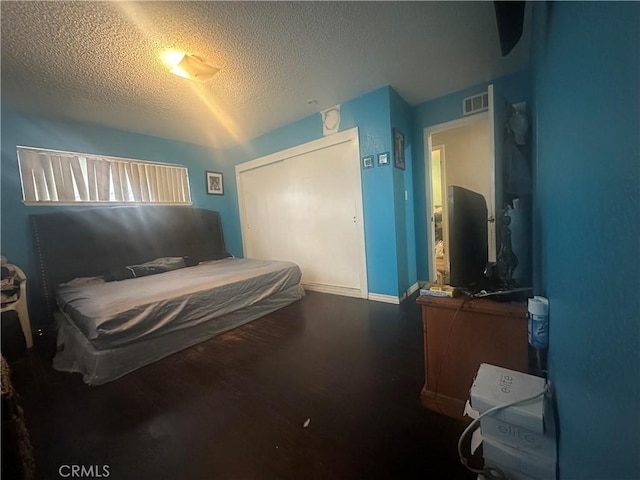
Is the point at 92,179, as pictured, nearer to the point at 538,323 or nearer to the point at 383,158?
the point at 383,158

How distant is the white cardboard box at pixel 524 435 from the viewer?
0.72m

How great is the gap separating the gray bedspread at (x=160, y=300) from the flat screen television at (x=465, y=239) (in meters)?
1.87

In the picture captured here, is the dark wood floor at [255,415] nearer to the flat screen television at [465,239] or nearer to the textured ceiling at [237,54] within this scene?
the flat screen television at [465,239]

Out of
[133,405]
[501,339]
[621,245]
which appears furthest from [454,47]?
[133,405]

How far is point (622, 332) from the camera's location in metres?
0.34

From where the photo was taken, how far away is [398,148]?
2781 millimetres

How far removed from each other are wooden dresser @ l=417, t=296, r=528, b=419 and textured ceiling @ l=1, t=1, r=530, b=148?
6.25 feet

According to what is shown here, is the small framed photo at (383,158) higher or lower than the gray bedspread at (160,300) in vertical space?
higher

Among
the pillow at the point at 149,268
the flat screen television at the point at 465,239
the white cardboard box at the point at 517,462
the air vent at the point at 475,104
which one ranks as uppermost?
the air vent at the point at 475,104

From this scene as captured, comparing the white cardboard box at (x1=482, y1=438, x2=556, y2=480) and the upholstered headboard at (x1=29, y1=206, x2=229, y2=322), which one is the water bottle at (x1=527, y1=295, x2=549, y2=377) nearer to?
the white cardboard box at (x1=482, y1=438, x2=556, y2=480)

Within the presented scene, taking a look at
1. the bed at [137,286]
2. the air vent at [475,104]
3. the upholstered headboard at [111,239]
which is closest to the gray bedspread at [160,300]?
the bed at [137,286]

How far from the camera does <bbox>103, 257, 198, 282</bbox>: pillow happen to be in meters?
2.60

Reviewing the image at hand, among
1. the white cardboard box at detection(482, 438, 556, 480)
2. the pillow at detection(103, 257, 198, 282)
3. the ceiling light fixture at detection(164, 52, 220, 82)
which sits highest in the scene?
the ceiling light fixture at detection(164, 52, 220, 82)

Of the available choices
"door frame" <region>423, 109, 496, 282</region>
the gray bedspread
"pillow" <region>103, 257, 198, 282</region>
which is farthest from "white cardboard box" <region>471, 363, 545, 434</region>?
"pillow" <region>103, 257, 198, 282</region>
